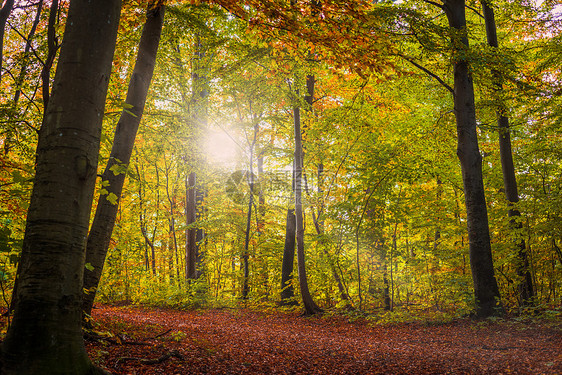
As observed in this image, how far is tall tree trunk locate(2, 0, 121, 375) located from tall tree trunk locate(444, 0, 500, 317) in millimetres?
7337

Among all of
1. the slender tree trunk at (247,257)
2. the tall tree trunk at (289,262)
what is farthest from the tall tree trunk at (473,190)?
the slender tree trunk at (247,257)

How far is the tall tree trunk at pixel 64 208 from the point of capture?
86.2 inches

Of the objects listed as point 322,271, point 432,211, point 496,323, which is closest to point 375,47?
point 496,323

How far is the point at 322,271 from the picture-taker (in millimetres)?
10836

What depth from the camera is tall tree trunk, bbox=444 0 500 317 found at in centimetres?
743

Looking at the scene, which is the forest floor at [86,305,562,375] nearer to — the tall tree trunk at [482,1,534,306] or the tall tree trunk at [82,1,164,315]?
the tall tree trunk at [82,1,164,315]

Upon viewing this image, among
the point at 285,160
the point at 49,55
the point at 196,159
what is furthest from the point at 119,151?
the point at 285,160

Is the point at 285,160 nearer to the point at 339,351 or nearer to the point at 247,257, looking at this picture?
the point at 247,257

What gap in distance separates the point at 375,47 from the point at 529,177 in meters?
6.34

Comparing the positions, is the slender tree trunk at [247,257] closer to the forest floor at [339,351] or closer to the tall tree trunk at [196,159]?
the tall tree trunk at [196,159]

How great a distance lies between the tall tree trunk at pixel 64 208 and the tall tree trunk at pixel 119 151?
1921 mm

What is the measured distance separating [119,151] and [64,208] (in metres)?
2.43

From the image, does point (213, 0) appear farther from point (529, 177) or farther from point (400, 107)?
point (529, 177)

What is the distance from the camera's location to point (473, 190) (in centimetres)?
781
